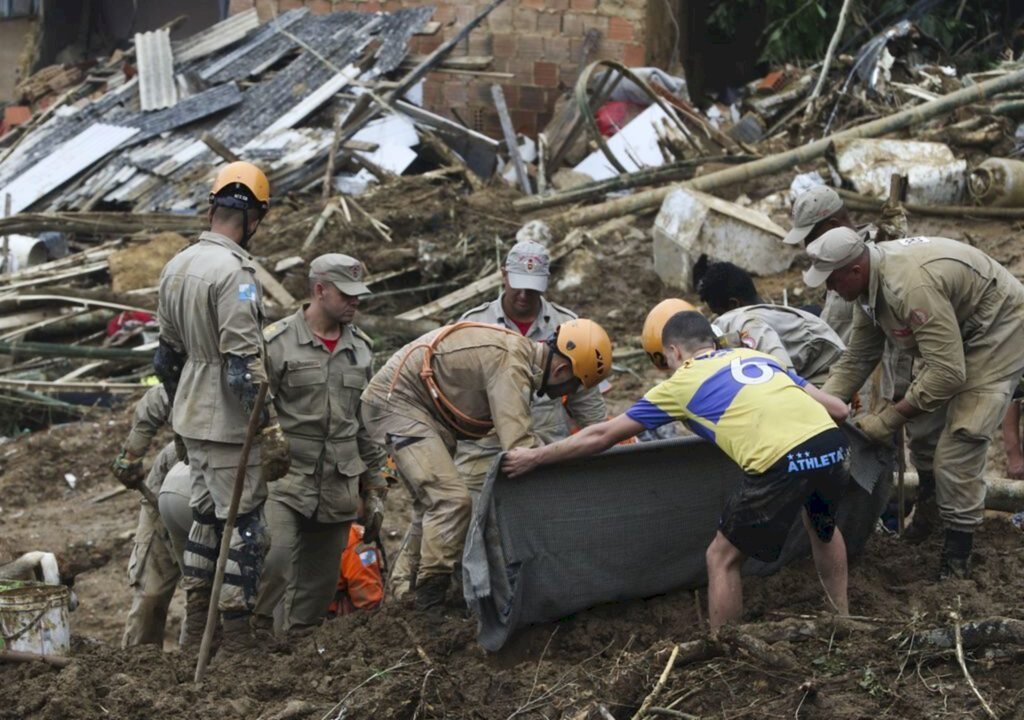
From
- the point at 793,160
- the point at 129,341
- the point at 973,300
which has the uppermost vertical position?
the point at 973,300

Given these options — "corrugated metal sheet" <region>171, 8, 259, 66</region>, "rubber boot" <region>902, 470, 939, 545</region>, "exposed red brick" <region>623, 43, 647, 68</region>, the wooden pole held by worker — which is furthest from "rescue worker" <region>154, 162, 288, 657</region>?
"corrugated metal sheet" <region>171, 8, 259, 66</region>

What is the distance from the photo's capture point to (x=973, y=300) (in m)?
6.22

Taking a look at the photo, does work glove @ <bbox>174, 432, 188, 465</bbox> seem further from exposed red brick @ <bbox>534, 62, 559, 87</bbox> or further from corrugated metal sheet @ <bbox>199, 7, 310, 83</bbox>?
corrugated metal sheet @ <bbox>199, 7, 310, 83</bbox>

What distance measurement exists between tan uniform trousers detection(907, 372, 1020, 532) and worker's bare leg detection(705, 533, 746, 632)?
4.36 ft

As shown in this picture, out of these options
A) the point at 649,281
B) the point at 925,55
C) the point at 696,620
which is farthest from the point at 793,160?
the point at 696,620

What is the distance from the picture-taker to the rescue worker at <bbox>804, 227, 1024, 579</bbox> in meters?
6.07

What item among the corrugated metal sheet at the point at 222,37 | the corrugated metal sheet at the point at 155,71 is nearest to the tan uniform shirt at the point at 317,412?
the corrugated metal sheet at the point at 155,71

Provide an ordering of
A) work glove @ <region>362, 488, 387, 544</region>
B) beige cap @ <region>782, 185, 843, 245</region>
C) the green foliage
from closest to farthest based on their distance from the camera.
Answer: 1. beige cap @ <region>782, 185, 843, 245</region>
2. work glove @ <region>362, 488, 387, 544</region>
3. the green foliage

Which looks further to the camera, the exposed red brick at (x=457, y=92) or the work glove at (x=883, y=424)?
the exposed red brick at (x=457, y=92)

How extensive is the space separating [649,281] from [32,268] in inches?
226

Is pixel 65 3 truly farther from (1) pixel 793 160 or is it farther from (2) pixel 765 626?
(2) pixel 765 626

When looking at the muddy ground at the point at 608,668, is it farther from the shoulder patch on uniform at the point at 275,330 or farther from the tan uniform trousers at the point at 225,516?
the shoulder patch on uniform at the point at 275,330

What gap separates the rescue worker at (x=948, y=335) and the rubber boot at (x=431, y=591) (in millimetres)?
1967

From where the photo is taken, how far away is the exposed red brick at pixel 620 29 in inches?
613
